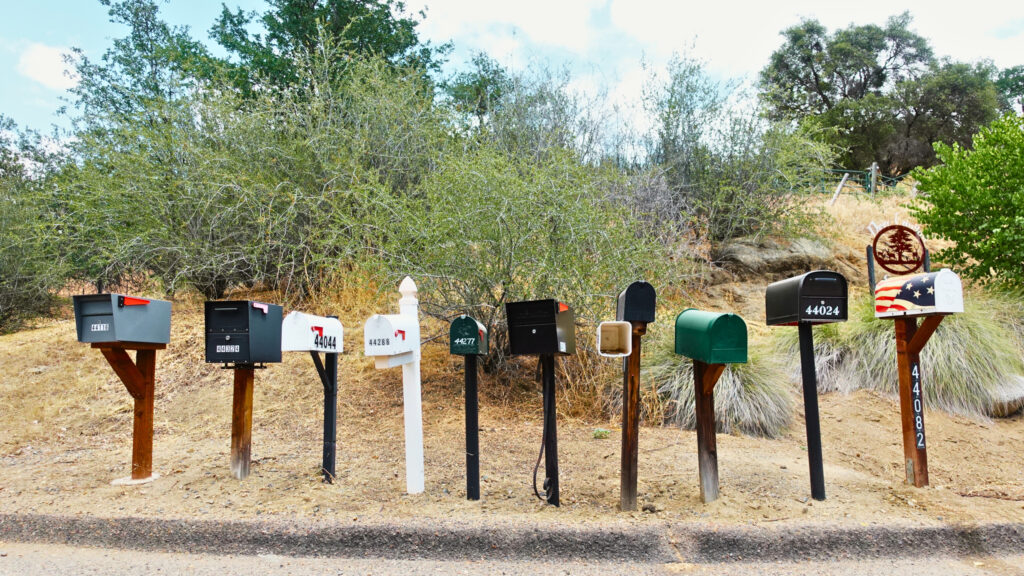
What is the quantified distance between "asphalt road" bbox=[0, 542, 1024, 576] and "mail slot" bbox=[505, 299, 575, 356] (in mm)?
1093

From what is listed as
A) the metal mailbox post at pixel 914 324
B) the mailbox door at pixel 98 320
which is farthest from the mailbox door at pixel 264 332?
the metal mailbox post at pixel 914 324

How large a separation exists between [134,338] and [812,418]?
415 centimetres

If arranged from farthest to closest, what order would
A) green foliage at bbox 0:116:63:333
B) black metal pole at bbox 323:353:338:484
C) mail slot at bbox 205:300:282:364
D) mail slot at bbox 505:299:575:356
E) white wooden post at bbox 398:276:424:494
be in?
green foliage at bbox 0:116:63:333
black metal pole at bbox 323:353:338:484
mail slot at bbox 205:300:282:364
white wooden post at bbox 398:276:424:494
mail slot at bbox 505:299:575:356

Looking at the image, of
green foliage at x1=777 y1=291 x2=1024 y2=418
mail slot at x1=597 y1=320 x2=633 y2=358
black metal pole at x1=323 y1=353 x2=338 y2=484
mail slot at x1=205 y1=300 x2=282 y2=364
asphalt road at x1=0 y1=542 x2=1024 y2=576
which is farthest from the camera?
green foliage at x1=777 y1=291 x2=1024 y2=418

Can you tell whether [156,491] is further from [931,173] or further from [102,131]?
[931,173]

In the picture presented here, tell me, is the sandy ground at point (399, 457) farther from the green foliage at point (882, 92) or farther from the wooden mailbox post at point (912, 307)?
the green foliage at point (882, 92)

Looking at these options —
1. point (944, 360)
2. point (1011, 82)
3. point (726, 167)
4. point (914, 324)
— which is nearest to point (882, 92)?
point (1011, 82)

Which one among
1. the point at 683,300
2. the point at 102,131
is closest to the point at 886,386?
the point at 683,300

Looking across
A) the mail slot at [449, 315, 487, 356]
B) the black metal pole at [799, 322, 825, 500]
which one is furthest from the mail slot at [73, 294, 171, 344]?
the black metal pole at [799, 322, 825, 500]

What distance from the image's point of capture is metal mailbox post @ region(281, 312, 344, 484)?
382 centimetres

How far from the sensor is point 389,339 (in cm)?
366

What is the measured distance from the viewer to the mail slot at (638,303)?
3.55 metres

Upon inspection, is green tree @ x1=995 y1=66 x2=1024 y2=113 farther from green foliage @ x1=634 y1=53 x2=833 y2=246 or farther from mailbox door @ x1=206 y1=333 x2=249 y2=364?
mailbox door @ x1=206 y1=333 x2=249 y2=364

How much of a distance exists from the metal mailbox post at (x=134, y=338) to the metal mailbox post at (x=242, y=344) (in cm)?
40
